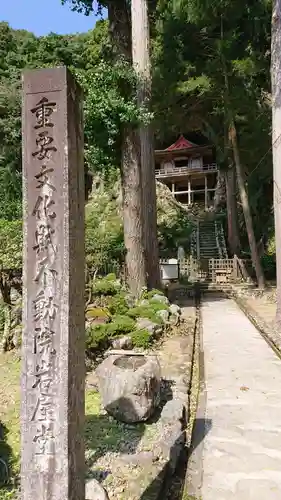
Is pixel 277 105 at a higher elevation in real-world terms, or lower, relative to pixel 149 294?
higher

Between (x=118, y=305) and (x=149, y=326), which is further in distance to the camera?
(x=118, y=305)

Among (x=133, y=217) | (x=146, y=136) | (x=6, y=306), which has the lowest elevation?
(x=6, y=306)

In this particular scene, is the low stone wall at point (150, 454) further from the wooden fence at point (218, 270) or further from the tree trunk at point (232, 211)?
the tree trunk at point (232, 211)

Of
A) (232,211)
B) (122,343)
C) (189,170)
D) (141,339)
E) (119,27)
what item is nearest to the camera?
(122,343)

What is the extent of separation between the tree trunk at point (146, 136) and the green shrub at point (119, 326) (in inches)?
122

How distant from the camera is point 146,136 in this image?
10.5 metres

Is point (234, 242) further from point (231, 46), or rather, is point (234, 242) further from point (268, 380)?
point (268, 380)

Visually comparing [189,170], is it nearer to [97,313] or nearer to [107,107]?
[107,107]

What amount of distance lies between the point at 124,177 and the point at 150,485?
6.98 meters

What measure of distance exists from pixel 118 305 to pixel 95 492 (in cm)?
487

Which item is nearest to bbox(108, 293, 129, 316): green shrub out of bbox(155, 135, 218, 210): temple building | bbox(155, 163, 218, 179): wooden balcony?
bbox(155, 135, 218, 210): temple building

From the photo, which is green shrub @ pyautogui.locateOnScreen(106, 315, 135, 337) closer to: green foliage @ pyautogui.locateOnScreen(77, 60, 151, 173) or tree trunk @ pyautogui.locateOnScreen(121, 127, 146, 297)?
tree trunk @ pyautogui.locateOnScreen(121, 127, 146, 297)

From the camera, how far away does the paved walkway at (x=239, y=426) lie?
290cm

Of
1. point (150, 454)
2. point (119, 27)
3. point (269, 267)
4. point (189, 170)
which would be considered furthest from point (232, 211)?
point (150, 454)
